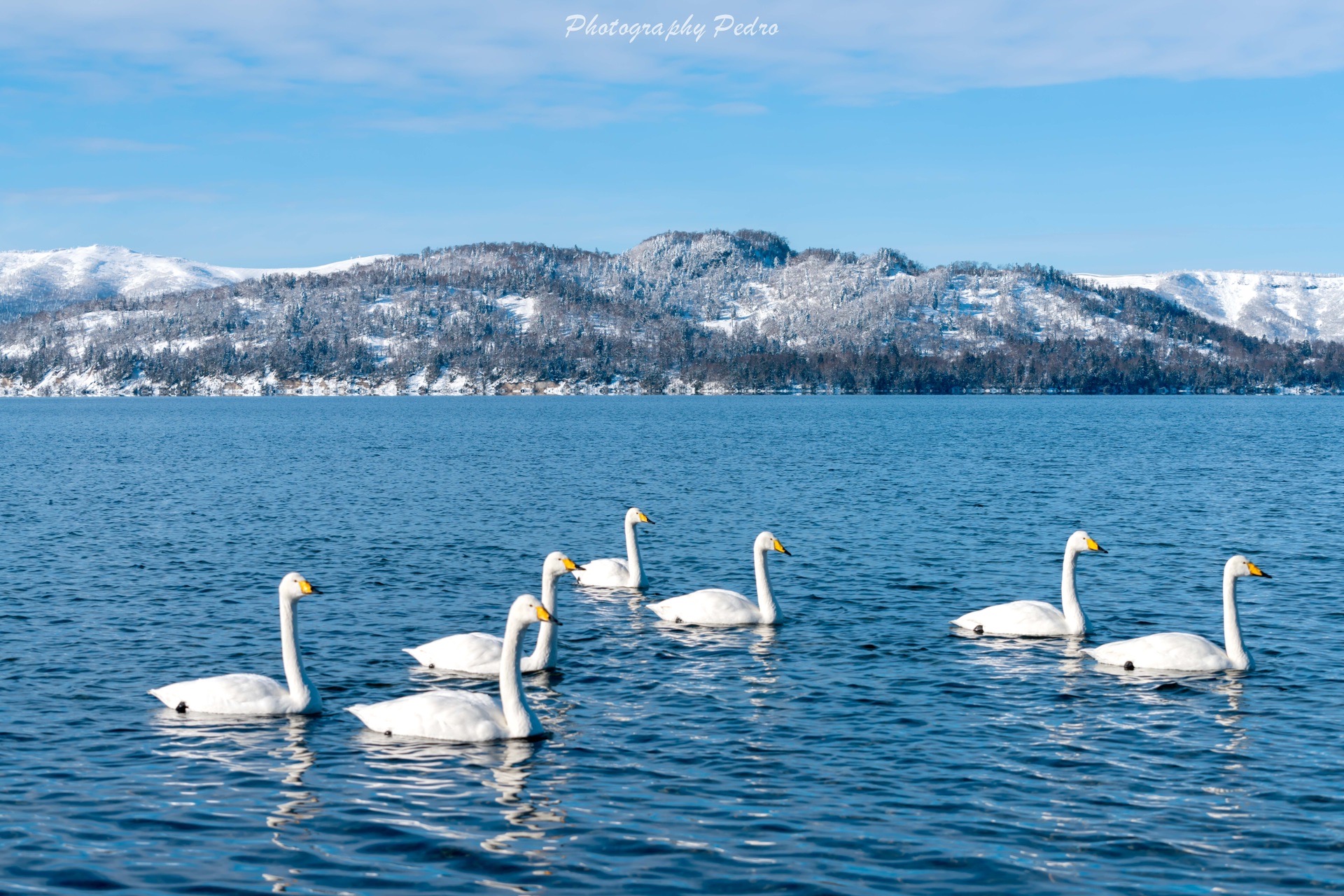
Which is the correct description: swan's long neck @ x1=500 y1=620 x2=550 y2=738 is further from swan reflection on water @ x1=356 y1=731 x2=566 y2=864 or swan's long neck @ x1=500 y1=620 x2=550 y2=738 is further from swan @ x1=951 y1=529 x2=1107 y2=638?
swan @ x1=951 y1=529 x2=1107 y2=638

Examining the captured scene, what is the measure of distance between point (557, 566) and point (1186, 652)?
1161cm

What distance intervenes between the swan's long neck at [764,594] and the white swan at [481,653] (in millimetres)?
5821

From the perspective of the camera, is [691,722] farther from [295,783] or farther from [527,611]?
[295,783]

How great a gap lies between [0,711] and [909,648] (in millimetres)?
16379

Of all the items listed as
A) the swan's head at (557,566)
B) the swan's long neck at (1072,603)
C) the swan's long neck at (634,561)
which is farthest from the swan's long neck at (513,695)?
the swan's long neck at (634,561)

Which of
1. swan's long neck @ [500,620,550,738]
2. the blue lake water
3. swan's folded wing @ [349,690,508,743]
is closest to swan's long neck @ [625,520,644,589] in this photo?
the blue lake water

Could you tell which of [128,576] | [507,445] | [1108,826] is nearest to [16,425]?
[507,445]

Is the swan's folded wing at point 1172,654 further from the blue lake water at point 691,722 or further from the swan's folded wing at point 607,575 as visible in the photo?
the swan's folded wing at point 607,575

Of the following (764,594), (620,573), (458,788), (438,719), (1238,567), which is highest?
(1238,567)

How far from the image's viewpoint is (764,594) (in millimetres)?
26562

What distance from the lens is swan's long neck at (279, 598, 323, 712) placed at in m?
18.9

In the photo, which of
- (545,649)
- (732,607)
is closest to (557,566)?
(545,649)

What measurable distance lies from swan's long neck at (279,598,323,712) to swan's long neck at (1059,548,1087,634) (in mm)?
15158

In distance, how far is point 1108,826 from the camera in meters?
14.5
